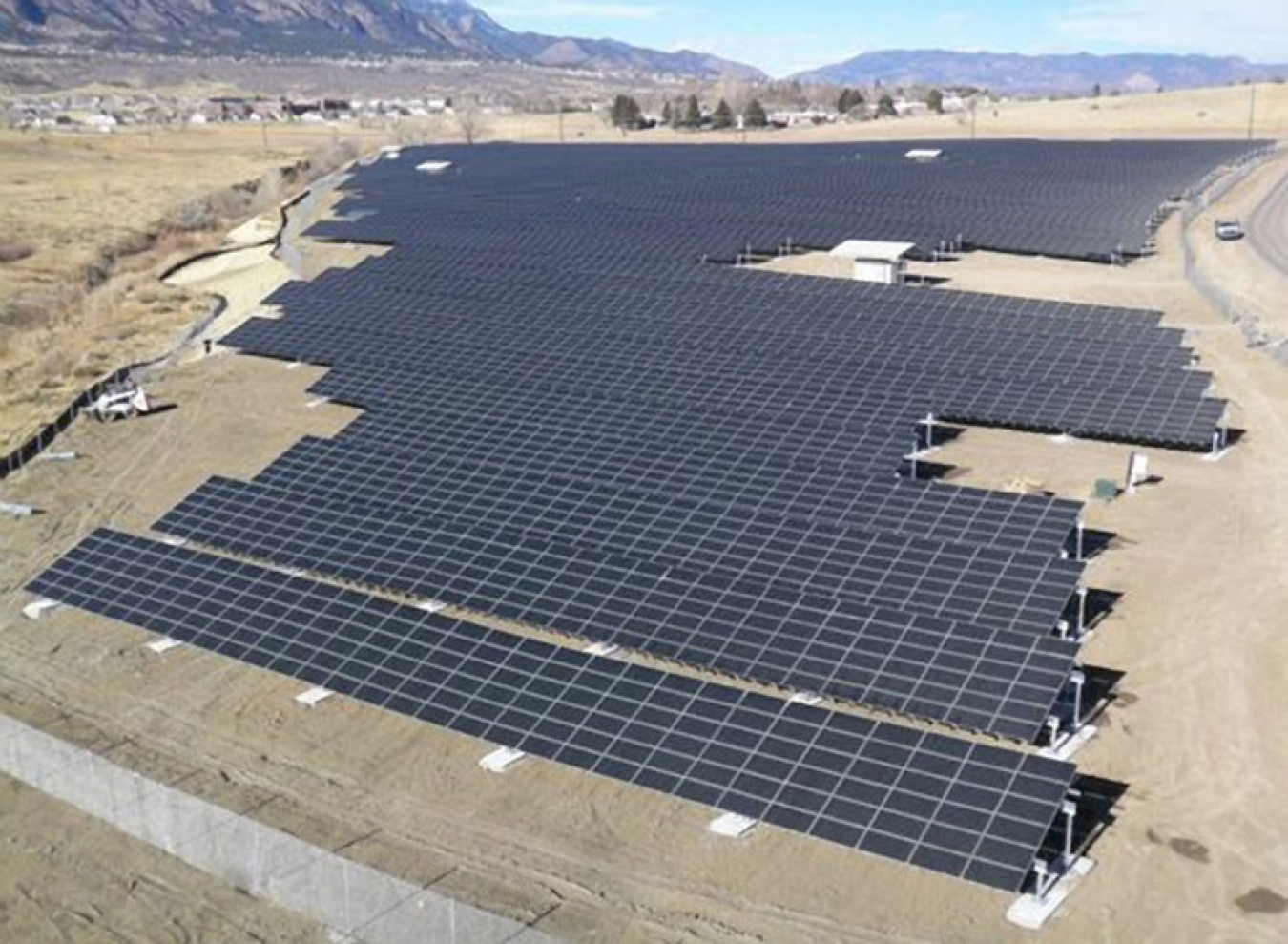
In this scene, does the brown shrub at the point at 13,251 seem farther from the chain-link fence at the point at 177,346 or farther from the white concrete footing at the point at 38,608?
the white concrete footing at the point at 38,608

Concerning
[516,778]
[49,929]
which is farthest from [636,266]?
[49,929]

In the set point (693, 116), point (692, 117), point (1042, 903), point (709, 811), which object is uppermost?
point (693, 116)

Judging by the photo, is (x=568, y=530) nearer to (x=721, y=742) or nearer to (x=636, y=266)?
(x=721, y=742)

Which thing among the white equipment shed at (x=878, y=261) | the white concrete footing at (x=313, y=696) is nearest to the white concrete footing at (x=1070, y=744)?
the white concrete footing at (x=313, y=696)

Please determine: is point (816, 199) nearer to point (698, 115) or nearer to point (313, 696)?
point (313, 696)

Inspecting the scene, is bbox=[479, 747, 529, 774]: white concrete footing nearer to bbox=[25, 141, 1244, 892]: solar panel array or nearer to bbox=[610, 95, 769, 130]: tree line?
bbox=[25, 141, 1244, 892]: solar panel array

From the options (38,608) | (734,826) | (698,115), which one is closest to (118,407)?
(38,608)

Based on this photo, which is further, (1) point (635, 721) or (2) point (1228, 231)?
(2) point (1228, 231)
